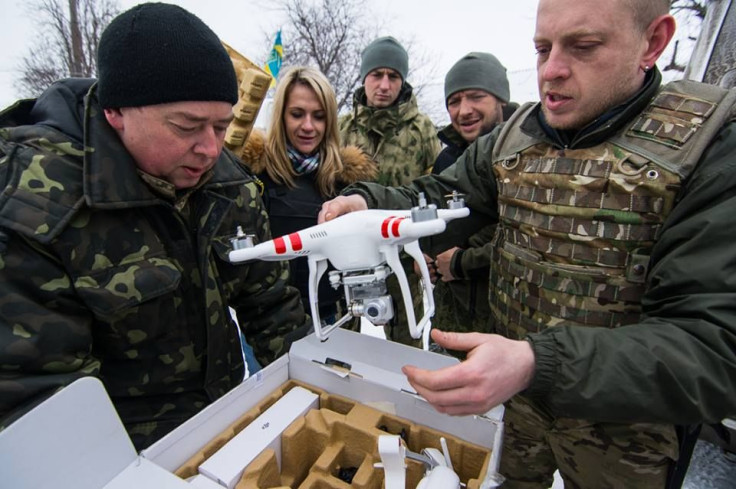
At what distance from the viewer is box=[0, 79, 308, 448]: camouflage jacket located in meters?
0.97

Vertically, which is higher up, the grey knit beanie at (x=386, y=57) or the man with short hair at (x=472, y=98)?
the grey knit beanie at (x=386, y=57)

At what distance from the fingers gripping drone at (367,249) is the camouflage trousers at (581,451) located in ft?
2.68

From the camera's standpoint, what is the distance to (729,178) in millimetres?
975

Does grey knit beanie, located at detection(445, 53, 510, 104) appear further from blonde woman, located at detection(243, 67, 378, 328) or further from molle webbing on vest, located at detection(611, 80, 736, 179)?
molle webbing on vest, located at detection(611, 80, 736, 179)

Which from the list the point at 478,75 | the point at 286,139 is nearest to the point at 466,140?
the point at 478,75

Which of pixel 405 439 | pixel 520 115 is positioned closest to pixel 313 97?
pixel 520 115

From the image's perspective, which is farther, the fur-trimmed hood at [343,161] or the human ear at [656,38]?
the fur-trimmed hood at [343,161]

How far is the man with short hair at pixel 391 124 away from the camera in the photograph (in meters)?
3.02

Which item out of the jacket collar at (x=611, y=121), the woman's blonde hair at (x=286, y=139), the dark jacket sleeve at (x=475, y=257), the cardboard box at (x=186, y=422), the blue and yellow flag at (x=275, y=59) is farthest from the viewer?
the blue and yellow flag at (x=275, y=59)

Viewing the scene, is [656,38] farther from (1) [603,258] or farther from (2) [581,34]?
(1) [603,258]

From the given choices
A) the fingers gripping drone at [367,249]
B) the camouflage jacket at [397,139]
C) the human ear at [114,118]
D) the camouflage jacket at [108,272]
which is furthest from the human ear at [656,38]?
the camouflage jacket at [397,139]

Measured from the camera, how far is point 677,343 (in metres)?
0.88

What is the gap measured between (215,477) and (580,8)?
158 cm

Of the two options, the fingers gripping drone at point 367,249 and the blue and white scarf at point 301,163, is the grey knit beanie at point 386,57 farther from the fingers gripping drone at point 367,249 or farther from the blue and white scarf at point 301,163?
the fingers gripping drone at point 367,249
